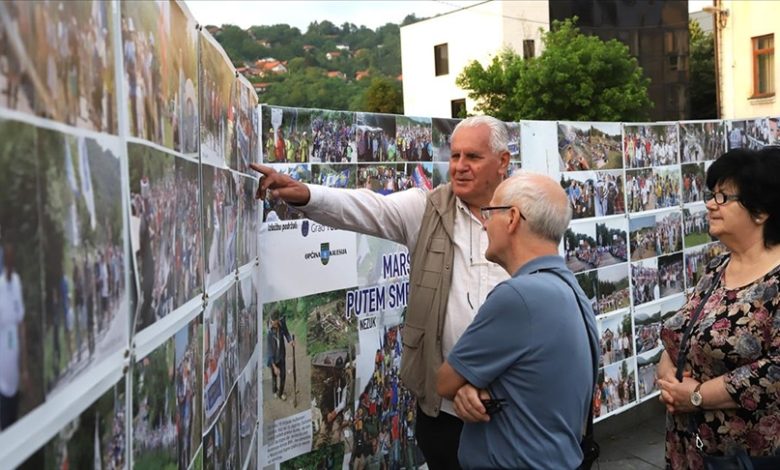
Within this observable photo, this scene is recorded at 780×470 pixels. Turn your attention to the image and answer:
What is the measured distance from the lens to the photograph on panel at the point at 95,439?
3.47 feet

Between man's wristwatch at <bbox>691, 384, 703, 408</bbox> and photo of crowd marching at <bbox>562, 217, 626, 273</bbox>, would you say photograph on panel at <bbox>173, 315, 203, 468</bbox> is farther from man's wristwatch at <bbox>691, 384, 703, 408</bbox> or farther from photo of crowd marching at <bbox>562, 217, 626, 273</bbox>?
photo of crowd marching at <bbox>562, 217, 626, 273</bbox>

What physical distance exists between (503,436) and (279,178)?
1.36m

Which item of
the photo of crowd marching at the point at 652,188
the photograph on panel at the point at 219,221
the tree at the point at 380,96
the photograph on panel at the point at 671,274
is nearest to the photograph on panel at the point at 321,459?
the photograph on panel at the point at 219,221

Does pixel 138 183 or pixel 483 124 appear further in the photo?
pixel 483 124

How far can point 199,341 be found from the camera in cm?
199

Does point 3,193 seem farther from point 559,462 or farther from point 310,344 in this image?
point 310,344

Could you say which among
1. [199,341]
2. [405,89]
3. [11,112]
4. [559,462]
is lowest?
[559,462]

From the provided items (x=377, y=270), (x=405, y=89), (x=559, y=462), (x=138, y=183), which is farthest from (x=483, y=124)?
(x=405, y=89)

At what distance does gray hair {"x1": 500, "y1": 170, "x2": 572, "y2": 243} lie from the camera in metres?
2.04

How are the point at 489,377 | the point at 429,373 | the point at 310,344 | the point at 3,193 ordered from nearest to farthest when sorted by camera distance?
1. the point at 3,193
2. the point at 489,377
3. the point at 429,373
4. the point at 310,344

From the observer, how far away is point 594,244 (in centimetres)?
518

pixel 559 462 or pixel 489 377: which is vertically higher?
pixel 489 377

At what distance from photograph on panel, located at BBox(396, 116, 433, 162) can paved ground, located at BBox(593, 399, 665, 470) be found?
254 cm

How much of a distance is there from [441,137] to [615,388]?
2445mm
